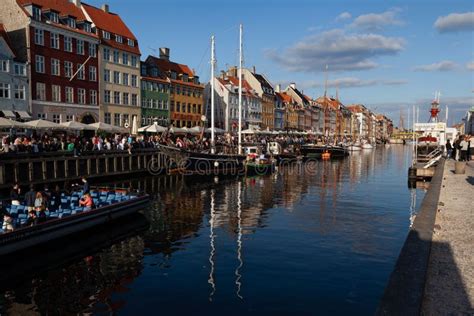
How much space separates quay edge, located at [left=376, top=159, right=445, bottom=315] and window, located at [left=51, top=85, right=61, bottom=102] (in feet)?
159

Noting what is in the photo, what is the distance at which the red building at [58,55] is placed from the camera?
49312mm

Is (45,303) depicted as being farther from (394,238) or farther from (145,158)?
(145,158)

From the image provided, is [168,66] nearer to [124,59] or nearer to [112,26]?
[124,59]

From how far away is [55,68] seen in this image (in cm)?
5253

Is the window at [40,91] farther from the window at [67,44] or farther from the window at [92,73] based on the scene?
the window at [92,73]

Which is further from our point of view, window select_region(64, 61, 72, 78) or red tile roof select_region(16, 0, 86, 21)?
window select_region(64, 61, 72, 78)

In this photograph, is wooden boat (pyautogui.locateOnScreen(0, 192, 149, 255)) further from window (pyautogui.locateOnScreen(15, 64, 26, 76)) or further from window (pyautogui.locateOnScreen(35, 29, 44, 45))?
window (pyautogui.locateOnScreen(35, 29, 44, 45))

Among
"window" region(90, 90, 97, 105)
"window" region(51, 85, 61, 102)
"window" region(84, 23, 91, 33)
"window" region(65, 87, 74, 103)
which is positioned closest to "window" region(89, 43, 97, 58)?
"window" region(84, 23, 91, 33)

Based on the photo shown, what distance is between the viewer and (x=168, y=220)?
2278 cm

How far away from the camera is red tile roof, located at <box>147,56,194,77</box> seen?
76.2m

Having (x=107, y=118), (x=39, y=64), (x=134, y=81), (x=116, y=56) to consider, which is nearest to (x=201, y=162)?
(x=107, y=118)

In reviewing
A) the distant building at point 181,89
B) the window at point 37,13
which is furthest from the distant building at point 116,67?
the window at point 37,13

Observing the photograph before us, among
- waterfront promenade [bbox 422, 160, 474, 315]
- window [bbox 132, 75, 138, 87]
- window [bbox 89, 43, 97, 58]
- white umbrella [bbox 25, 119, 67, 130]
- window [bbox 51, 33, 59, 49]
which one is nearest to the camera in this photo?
waterfront promenade [bbox 422, 160, 474, 315]

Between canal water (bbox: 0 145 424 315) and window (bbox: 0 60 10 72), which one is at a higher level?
window (bbox: 0 60 10 72)
